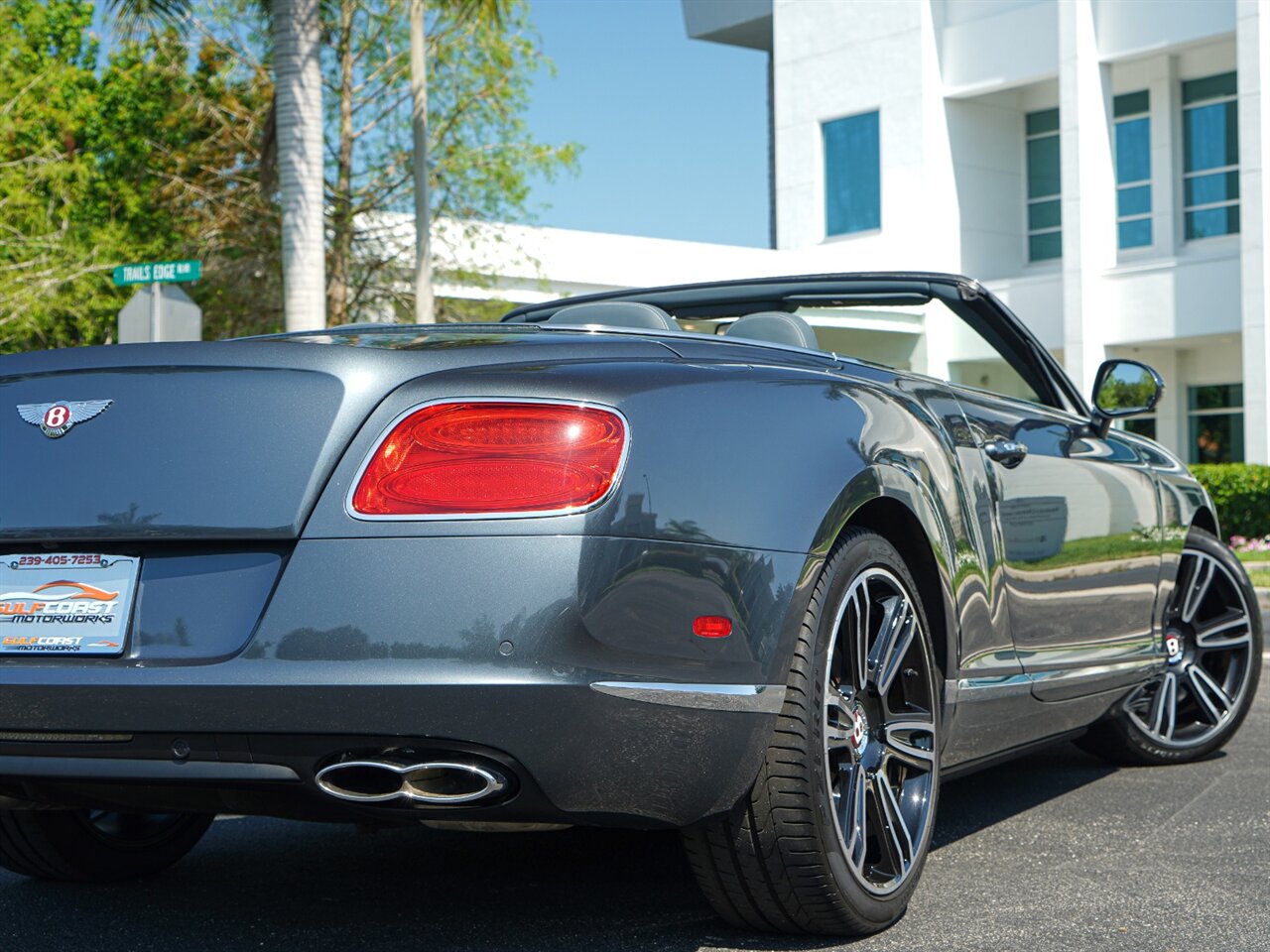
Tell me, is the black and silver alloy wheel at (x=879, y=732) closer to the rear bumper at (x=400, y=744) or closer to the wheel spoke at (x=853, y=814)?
the wheel spoke at (x=853, y=814)

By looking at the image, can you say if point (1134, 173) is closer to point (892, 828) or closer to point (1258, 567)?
point (1258, 567)

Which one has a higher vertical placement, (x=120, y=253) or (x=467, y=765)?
(x=120, y=253)

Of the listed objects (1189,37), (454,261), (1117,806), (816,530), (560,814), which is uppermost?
(1189,37)

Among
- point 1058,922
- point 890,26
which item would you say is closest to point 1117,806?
point 1058,922

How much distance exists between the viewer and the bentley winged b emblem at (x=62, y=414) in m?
2.98

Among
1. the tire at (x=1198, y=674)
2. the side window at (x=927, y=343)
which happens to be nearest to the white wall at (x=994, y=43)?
the side window at (x=927, y=343)

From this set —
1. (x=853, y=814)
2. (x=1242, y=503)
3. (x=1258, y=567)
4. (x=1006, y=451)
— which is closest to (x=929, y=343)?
(x=1258, y=567)

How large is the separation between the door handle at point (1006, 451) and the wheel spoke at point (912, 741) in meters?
0.79

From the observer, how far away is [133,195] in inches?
984

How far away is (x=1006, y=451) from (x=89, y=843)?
7.87ft

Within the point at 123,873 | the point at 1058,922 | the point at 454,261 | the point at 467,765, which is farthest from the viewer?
the point at 454,261

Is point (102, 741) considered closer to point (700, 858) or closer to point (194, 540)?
point (194, 540)

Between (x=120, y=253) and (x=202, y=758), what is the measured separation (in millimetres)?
22195

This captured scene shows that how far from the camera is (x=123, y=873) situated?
4.03 meters
